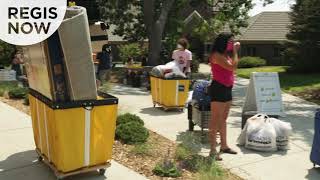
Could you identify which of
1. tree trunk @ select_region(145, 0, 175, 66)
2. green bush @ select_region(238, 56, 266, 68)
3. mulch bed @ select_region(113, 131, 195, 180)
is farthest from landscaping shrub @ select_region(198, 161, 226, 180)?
green bush @ select_region(238, 56, 266, 68)

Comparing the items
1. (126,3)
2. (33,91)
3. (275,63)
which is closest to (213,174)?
(33,91)

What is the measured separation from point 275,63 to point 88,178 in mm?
36047

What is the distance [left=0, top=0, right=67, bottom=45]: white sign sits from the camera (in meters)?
4.72

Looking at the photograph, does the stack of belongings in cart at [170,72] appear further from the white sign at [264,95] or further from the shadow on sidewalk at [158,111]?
the white sign at [264,95]

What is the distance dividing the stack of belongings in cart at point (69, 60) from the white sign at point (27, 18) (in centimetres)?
21

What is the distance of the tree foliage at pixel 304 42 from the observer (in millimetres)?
26000

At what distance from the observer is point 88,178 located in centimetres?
578

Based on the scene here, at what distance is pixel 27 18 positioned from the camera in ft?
15.6

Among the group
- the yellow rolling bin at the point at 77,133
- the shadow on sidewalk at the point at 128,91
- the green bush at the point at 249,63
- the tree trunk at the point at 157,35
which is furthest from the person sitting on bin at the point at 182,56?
the green bush at the point at 249,63

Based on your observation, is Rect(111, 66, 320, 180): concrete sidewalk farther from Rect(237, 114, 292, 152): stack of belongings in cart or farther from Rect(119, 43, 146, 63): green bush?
Rect(119, 43, 146, 63): green bush

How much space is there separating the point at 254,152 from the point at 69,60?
3.62 metres

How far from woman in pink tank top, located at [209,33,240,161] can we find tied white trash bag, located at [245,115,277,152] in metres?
0.72

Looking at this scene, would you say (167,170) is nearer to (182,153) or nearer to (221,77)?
(182,153)

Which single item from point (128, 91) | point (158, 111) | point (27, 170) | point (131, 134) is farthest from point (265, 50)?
→ point (27, 170)
